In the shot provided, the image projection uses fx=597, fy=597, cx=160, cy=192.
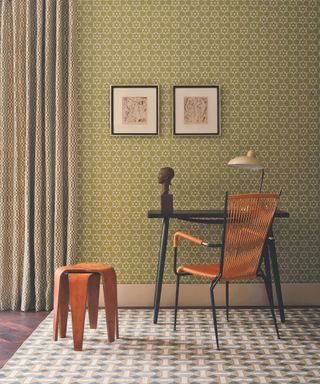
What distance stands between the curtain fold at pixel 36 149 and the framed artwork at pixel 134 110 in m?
0.34

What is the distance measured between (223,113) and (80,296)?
205 centimetres

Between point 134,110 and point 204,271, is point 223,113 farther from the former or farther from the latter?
point 204,271

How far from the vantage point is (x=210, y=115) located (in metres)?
4.80

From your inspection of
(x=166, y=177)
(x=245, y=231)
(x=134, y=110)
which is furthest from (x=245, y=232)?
(x=134, y=110)

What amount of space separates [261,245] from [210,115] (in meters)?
1.46

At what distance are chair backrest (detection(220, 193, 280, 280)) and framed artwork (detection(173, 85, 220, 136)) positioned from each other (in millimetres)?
1300

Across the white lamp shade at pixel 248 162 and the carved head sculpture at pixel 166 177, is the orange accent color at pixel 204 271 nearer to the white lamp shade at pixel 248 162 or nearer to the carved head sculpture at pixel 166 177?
the carved head sculpture at pixel 166 177

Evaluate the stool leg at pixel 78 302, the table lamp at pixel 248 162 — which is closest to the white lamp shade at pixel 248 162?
the table lamp at pixel 248 162

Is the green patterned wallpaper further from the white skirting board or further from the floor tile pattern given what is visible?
the floor tile pattern

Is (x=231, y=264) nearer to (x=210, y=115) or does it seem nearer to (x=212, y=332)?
(x=212, y=332)

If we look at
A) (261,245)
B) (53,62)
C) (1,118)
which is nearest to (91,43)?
(53,62)

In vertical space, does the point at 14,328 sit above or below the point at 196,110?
below

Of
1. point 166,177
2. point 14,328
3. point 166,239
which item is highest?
point 166,177

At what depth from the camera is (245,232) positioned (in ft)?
11.8
